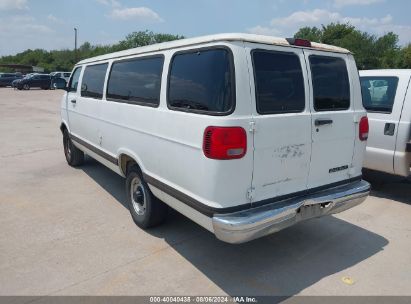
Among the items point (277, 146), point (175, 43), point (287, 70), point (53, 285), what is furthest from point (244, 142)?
point (53, 285)

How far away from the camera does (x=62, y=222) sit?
4.73 m

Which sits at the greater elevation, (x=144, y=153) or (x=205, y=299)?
(x=144, y=153)

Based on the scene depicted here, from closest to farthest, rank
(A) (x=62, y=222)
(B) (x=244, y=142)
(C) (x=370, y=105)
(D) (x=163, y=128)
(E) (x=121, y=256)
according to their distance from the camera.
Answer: (B) (x=244, y=142) < (D) (x=163, y=128) < (E) (x=121, y=256) < (A) (x=62, y=222) < (C) (x=370, y=105)

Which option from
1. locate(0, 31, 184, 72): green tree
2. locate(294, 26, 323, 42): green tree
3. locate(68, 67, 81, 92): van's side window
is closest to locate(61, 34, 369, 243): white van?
locate(68, 67, 81, 92): van's side window

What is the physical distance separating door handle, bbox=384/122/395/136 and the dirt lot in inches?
41.8

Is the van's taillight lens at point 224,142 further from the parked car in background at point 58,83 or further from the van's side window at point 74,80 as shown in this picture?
the parked car in background at point 58,83

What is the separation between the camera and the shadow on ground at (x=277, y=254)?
3.43 meters

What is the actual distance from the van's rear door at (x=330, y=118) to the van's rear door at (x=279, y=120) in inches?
4.6

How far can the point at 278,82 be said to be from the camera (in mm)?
3326

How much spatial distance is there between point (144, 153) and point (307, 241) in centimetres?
217

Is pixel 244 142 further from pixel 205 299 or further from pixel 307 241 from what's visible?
pixel 307 241

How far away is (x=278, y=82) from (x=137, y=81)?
6.00 feet

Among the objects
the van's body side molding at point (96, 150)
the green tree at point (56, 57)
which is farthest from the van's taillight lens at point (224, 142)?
the green tree at point (56, 57)

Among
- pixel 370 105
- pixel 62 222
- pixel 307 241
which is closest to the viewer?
pixel 307 241
